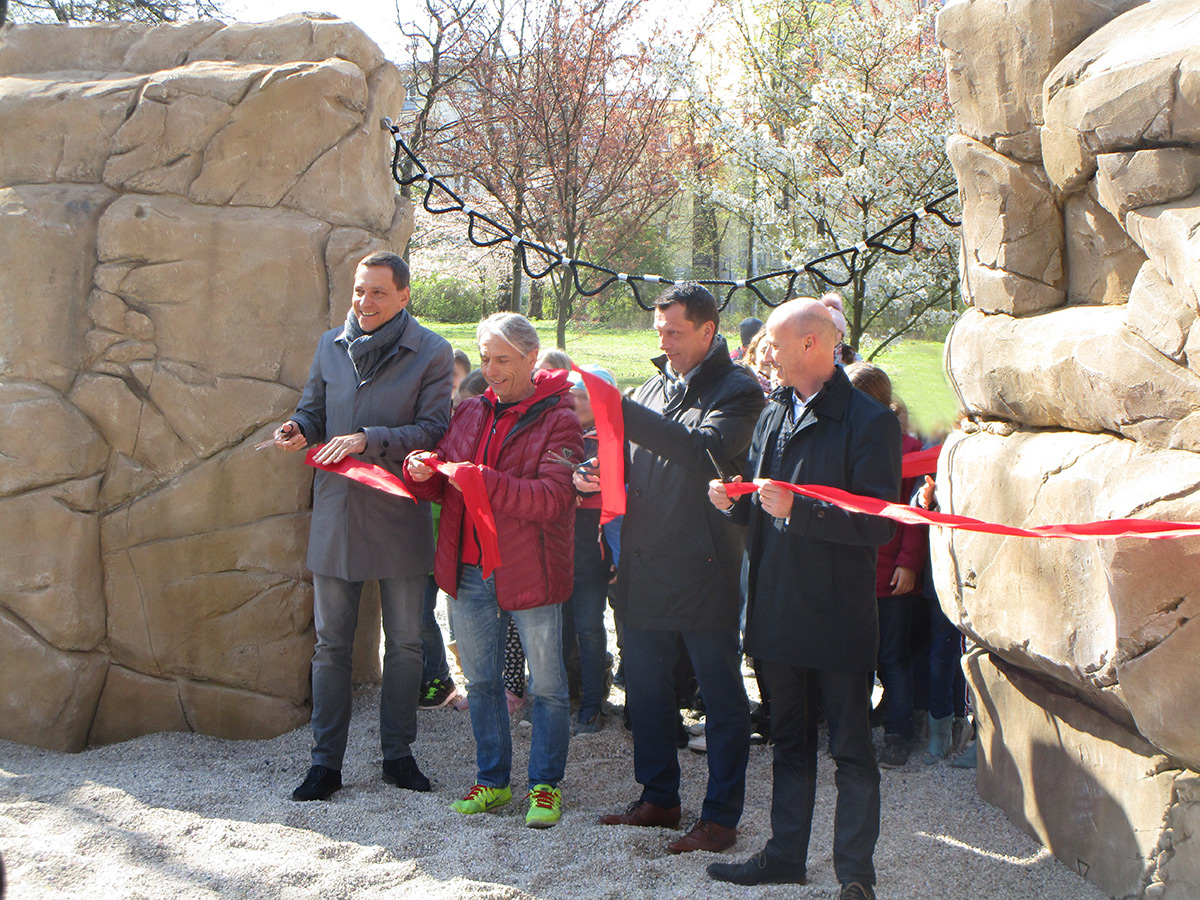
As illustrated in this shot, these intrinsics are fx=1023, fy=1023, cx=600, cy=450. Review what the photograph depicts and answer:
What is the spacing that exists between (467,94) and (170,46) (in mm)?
8942

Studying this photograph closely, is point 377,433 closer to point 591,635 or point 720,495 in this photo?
point 720,495

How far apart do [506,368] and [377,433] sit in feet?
1.87

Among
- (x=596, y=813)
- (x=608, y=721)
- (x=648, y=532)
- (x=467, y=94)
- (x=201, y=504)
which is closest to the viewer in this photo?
(x=648, y=532)

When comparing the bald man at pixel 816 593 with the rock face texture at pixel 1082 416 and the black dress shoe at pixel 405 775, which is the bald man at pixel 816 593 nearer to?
the rock face texture at pixel 1082 416

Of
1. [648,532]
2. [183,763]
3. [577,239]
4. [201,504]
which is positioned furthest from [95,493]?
[577,239]

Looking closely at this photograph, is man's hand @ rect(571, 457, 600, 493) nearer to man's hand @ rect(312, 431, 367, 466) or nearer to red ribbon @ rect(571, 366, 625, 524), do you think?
red ribbon @ rect(571, 366, 625, 524)

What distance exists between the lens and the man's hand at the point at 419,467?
3619 mm

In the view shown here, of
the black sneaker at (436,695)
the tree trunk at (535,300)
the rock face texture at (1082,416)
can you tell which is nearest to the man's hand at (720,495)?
the rock face texture at (1082,416)

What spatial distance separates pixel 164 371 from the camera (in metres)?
4.36

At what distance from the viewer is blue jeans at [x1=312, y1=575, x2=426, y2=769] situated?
3.87m

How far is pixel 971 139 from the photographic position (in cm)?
357

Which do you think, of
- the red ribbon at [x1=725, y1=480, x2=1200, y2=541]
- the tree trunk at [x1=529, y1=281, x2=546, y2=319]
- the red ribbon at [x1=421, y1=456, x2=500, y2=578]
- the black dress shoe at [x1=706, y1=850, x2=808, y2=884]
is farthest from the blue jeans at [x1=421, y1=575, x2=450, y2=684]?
the tree trunk at [x1=529, y1=281, x2=546, y2=319]

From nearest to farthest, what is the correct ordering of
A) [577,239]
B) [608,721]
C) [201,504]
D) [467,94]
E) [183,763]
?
[183,763]
[201,504]
[608,721]
[577,239]
[467,94]

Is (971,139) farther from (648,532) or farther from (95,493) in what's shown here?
(95,493)
